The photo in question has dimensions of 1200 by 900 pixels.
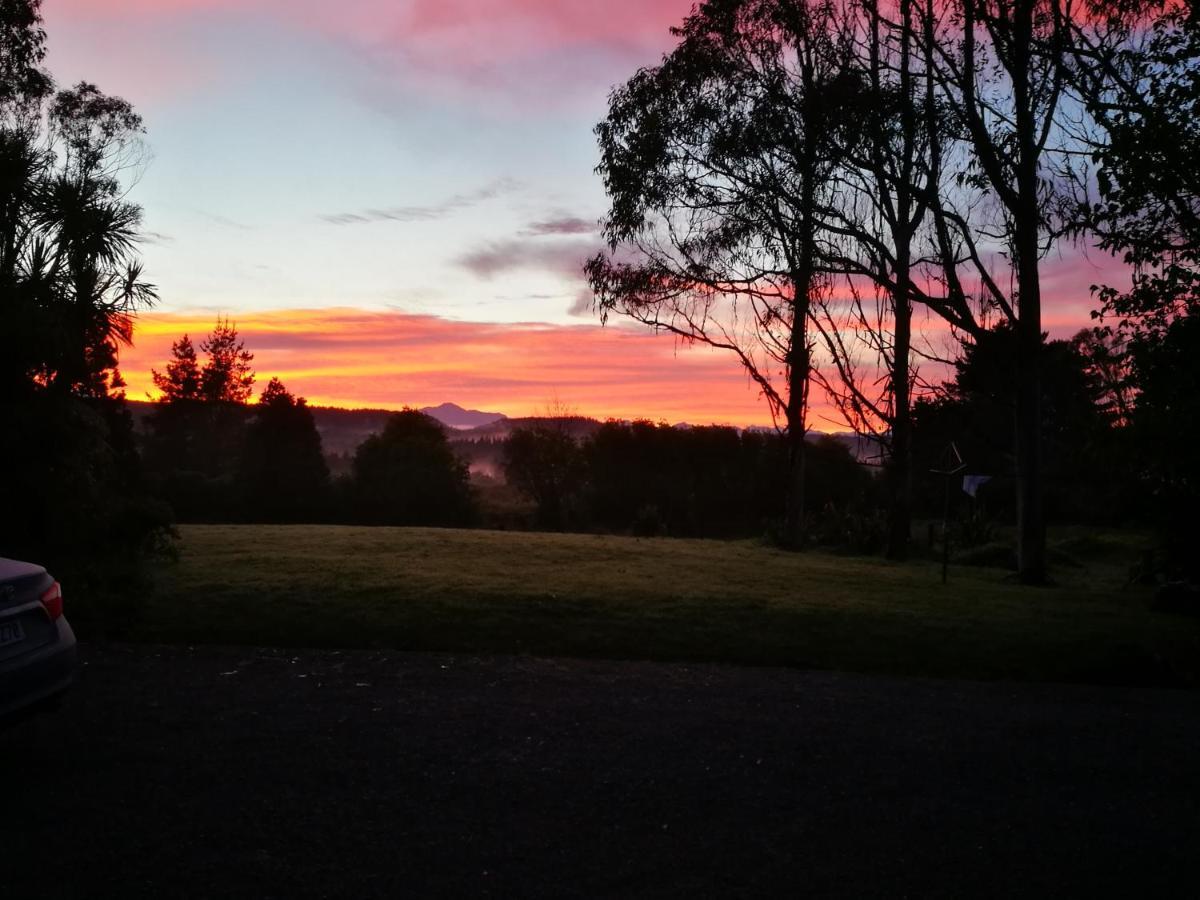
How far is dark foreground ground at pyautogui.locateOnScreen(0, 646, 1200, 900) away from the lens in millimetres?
4305

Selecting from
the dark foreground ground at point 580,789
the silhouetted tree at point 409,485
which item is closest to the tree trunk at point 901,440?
the dark foreground ground at point 580,789

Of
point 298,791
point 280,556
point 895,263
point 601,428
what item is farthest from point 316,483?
point 298,791

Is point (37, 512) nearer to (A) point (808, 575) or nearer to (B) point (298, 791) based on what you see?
(B) point (298, 791)

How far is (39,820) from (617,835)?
110 inches

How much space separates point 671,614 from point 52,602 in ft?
23.3

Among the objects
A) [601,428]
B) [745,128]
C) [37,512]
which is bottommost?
[37,512]

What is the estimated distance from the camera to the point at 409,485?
1980 inches

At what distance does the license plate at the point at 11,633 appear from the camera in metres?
5.51

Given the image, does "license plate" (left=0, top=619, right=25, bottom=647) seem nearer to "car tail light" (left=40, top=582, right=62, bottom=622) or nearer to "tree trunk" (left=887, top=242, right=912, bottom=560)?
"car tail light" (left=40, top=582, right=62, bottom=622)

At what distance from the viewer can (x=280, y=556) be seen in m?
16.5

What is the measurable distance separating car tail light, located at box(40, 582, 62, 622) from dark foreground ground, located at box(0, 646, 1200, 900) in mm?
827

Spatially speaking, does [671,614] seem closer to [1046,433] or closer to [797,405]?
[797,405]

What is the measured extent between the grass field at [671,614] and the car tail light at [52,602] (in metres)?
4.18

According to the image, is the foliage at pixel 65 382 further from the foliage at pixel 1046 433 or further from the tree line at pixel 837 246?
the foliage at pixel 1046 433
